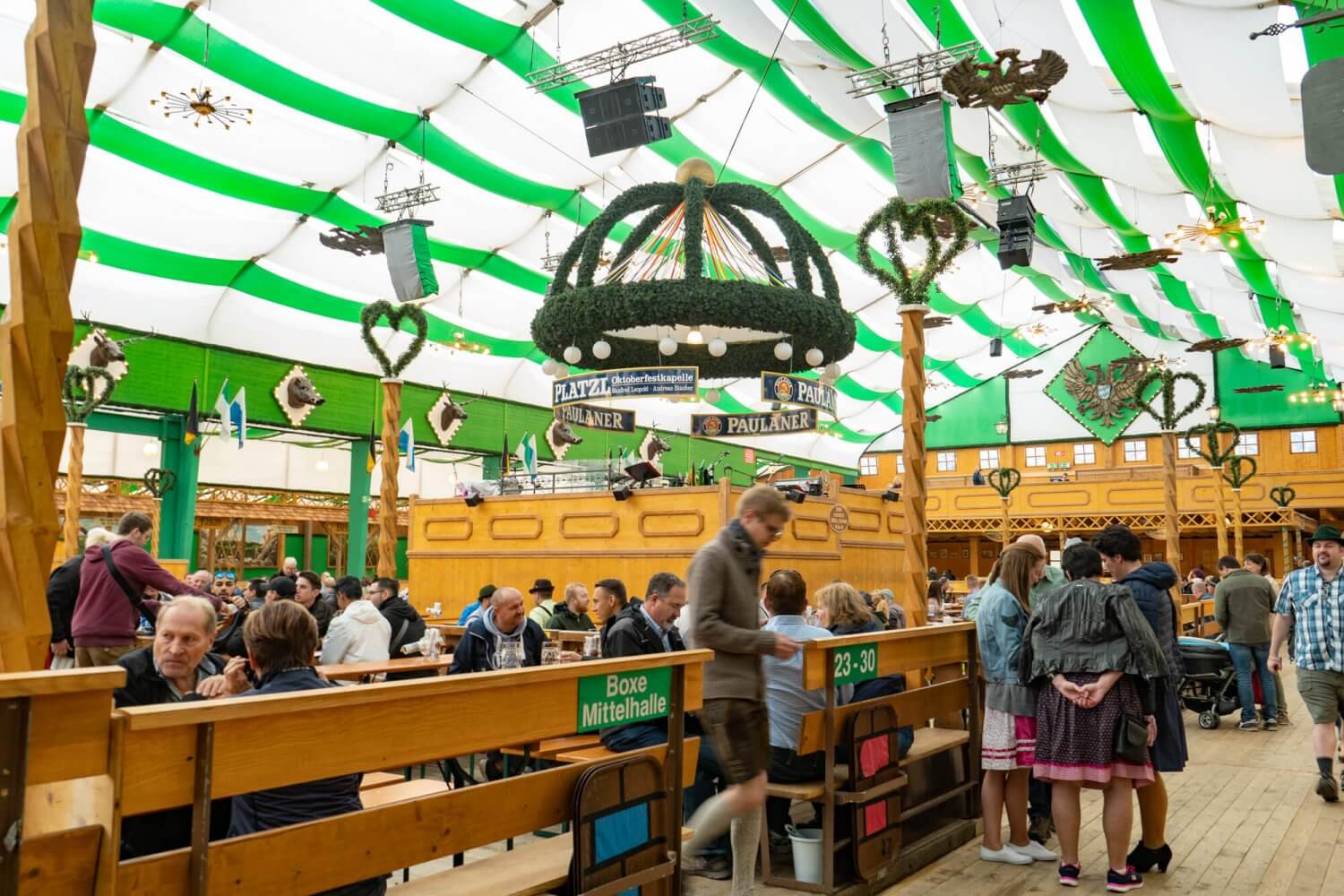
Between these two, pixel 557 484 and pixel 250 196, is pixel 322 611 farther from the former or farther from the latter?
pixel 250 196

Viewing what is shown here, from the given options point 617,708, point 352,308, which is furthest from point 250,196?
point 617,708

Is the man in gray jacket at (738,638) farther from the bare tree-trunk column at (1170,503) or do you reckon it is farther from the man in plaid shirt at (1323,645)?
the bare tree-trunk column at (1170,503)

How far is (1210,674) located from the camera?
8.06 meters

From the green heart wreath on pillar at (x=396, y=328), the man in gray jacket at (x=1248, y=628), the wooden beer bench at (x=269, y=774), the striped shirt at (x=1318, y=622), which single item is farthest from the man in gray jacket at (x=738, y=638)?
the man in gray jacket at (x=1248, y=628)

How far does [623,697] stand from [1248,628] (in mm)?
6541

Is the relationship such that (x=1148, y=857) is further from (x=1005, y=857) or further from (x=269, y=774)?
(x=269, y=774)

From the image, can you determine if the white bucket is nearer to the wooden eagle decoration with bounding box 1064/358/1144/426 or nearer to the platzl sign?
the platzl sign

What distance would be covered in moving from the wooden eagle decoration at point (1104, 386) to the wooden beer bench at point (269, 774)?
29.0 m

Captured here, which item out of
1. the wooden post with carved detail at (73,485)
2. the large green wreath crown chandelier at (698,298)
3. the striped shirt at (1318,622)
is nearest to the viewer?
the striped shirt at (1318,622)

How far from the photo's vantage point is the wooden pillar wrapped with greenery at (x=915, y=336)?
18.7ft

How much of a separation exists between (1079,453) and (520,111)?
22.2 meters

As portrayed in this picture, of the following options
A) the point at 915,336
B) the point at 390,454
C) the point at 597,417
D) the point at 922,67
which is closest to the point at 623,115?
the point at 922,67

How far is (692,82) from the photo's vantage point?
14.0 metres

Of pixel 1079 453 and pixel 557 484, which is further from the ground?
pixel 1079 453
